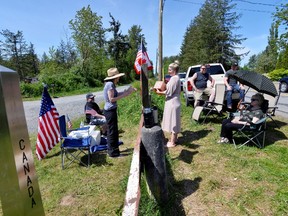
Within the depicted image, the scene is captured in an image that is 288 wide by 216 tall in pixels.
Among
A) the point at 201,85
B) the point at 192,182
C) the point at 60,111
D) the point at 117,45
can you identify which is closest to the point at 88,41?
the point at 117,45

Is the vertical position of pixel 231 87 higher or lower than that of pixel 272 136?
higher

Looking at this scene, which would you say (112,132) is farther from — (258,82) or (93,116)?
(258,82)

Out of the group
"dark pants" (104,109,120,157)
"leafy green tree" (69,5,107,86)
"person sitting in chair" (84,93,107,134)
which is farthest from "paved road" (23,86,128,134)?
"leafy green tree" (69,5,107,86)

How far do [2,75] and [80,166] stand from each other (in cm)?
380

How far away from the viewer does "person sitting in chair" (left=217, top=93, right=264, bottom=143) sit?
4.64 m

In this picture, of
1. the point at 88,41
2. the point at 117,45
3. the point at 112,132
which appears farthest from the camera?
the point at 117,45

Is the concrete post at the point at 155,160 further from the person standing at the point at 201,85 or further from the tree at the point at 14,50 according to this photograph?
the tree at the point at 14,50

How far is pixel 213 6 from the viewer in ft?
117

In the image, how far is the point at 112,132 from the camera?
4391 millimetres

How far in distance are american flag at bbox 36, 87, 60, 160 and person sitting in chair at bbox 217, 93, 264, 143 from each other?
12.0 feet

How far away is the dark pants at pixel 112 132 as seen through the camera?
4285mm

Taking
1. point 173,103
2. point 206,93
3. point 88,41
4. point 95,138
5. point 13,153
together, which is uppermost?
point 88,41

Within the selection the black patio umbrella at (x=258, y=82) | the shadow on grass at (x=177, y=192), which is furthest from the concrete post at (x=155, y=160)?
the black patio umbrella at (x=258, y=82)

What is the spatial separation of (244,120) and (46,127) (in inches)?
168
